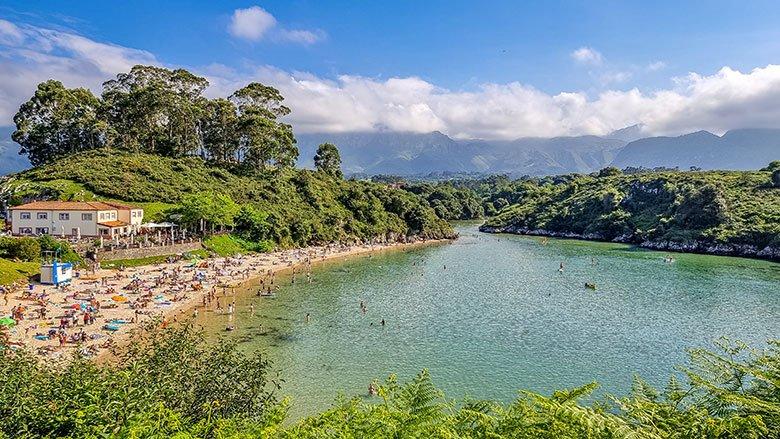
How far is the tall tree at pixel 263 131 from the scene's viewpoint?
91.6 m

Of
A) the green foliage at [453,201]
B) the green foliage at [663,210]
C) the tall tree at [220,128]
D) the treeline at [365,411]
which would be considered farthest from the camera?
the green foliage at [453,201]

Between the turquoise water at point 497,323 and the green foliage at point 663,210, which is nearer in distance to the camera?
the turquoise water at point 497,323

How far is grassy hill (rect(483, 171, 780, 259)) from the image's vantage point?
88125mm

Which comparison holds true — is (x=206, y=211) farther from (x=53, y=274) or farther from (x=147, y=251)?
(x=53, y=274)

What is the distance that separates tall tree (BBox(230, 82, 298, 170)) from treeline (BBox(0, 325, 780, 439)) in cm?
7847

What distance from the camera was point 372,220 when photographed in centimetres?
9531

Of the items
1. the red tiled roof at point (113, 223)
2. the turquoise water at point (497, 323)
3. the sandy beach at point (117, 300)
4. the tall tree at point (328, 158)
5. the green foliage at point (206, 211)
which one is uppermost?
the tall tree at point (328, 158)

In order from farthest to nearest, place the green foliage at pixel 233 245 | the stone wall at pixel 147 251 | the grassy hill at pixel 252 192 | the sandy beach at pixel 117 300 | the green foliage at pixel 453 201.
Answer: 1. the green foliage at pixel 453 201
2. the grassy hill at pixel 252 192
3. the green foliage at pixel 233 245
4. the stone wall at pixel 147 251
5. the sandy beach at pixel 117 300

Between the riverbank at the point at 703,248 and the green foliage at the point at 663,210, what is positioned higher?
the green foliage at the point at 663,210

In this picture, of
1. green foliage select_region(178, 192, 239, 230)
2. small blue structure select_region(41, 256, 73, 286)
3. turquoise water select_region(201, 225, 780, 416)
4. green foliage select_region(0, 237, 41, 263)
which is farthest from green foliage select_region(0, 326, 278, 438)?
green foliage select_region(178, 192, 239, 230)

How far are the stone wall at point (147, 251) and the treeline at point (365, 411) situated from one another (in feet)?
135

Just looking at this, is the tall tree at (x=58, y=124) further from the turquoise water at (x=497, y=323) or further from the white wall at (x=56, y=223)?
the turquoise water at (x=497, y=323)

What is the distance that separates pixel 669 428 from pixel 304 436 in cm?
770

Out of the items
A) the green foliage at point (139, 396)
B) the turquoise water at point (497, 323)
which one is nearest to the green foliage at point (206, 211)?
the turquoise water at point (497, 323)
